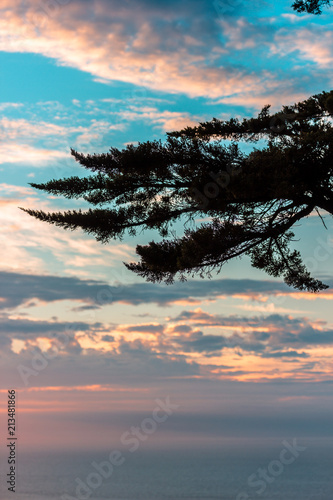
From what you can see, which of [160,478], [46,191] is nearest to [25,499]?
[160,478]

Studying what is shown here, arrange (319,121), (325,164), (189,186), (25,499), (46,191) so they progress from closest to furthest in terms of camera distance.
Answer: (325,164)
(189,186)
(319,121)
(46,191)
(25,499)

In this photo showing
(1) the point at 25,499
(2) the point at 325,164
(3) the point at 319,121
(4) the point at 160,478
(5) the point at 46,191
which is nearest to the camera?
(2) the point at 325,164

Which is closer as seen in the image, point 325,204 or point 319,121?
point 325,204

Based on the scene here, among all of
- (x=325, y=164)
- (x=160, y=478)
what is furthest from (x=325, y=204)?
(x=160, y=478)

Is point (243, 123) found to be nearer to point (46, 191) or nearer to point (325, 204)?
point (325, 204)

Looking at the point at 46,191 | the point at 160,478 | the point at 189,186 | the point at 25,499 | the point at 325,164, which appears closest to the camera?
the point at 325,164

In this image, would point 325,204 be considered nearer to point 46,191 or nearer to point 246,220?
point 246,220

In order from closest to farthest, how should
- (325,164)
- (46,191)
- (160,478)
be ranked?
(325,164)
(46,191)
(160,478)

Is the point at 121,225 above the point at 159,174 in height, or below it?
below

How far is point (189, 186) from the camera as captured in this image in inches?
513

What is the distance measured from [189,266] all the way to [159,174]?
2.50 m

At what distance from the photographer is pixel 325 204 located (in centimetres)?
1241

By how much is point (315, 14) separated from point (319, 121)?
9.13 feet

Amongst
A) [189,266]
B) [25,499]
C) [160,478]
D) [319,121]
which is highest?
[319,121]
